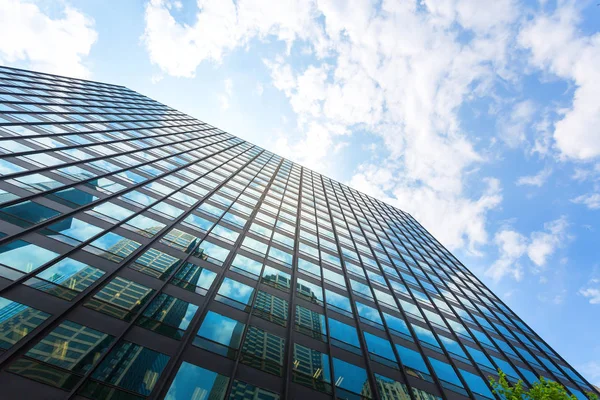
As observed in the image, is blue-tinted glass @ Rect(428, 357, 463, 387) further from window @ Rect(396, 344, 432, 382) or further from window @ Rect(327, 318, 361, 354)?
window @ Rect(327, 318, 361, 354)

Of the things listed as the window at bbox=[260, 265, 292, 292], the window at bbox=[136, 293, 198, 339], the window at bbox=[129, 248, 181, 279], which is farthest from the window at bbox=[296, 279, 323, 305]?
the window at bbox=[129, 248, 181, 279]

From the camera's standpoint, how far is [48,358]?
9.12m

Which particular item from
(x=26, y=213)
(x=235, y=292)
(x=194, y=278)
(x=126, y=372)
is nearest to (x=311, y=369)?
(x=235, y=292)

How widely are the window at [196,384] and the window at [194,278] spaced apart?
404 cm

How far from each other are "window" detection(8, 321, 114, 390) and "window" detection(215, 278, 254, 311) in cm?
518

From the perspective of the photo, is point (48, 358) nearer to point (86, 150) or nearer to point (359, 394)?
point (359, 394)

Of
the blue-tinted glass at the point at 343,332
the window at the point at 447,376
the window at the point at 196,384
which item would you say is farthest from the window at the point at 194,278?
the window at the point at 447,376

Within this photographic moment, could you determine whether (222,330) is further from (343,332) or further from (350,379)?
(343,332)

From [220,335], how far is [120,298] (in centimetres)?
422

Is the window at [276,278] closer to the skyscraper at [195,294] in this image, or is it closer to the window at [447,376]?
the skyscraper at [195,294]

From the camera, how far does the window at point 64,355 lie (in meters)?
8.70

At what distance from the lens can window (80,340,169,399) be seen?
9.09m

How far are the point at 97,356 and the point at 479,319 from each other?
2786 centimetres

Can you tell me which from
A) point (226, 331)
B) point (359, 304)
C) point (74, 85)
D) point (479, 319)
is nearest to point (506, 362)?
point (479, 319)
